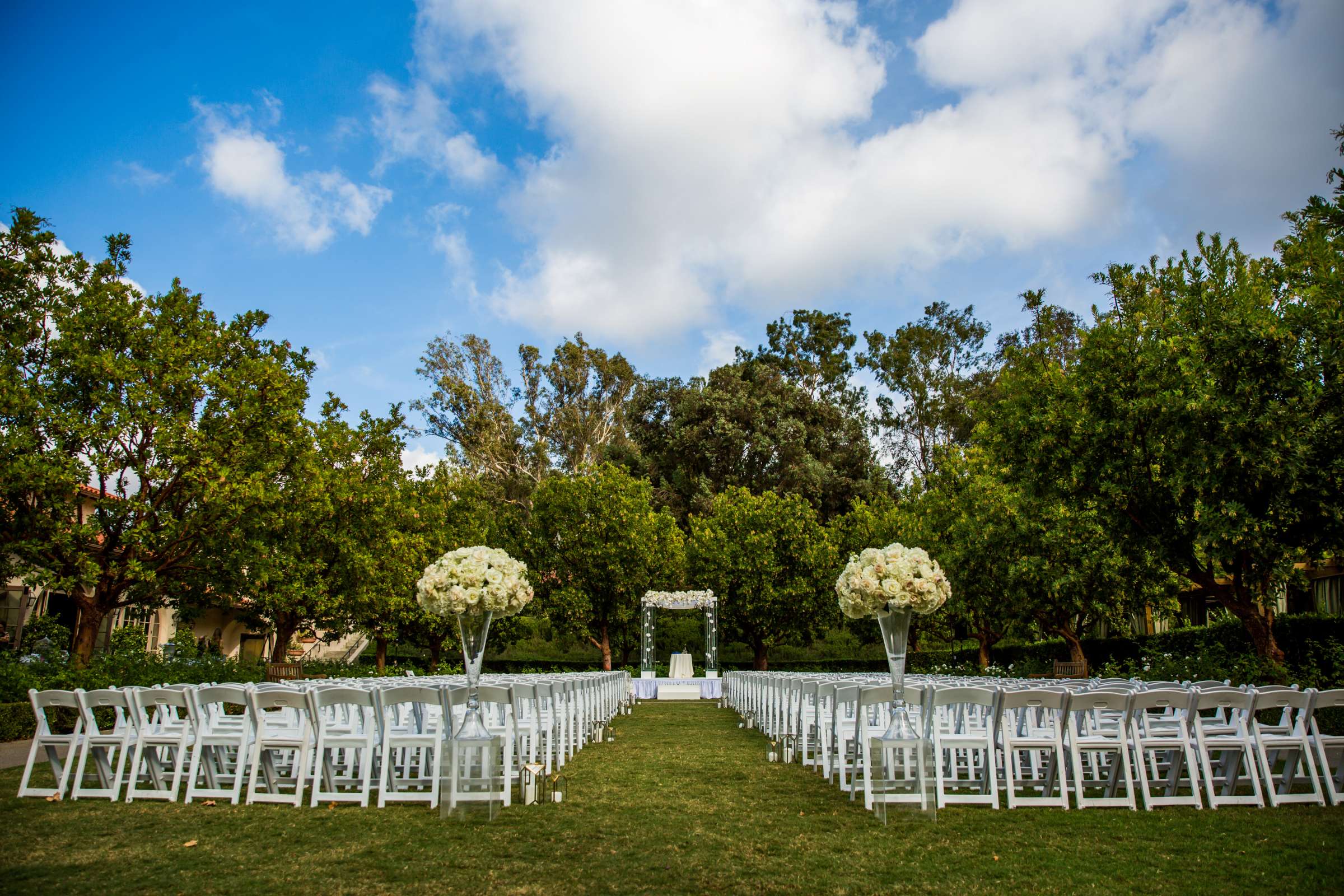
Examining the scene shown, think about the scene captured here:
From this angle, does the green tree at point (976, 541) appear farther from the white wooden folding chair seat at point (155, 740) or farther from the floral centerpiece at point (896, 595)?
the white wooden folding chair seat at point (155, 740)

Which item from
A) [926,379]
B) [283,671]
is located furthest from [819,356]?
[283,671]

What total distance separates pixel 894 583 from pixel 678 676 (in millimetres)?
21887

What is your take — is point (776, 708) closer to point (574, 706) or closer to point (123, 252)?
point (574, 706)

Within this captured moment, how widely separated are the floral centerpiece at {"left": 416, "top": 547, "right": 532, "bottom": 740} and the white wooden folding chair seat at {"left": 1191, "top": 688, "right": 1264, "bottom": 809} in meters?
5.22

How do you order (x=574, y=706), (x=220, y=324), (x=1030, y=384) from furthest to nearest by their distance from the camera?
(x=220, y=324) → (x=1030, y=384) → (x=574, y=706)

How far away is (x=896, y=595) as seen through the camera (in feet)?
21.4

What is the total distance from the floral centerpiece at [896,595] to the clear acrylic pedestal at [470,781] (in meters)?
2.86

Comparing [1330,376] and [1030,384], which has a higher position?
[1030,384]

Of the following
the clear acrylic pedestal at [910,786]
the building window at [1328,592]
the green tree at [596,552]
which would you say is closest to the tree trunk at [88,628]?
the clear acrylic pedestal at [910,786]

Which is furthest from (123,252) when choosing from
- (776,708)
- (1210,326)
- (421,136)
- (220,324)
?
(1210,326)

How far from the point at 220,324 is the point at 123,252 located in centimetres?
207

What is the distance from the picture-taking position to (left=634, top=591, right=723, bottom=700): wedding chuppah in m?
24.5

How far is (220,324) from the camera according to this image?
17375 millimetres

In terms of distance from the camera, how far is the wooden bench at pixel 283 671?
16.9 m
